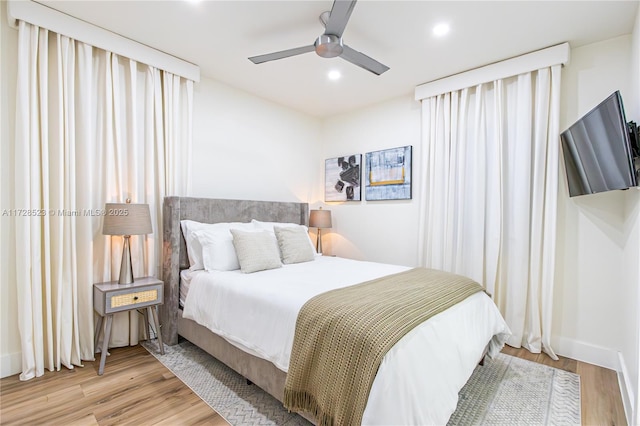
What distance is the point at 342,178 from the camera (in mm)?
4539

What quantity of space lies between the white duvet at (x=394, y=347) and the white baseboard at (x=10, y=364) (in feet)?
4.02

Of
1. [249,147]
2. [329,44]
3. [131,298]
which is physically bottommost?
[131,298]

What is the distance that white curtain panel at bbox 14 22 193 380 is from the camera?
229cm

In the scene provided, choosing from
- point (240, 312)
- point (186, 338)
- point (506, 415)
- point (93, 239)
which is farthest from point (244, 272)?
point (506, 415)

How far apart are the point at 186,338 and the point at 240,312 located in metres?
1.08

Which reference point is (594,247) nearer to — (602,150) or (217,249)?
(602,150)

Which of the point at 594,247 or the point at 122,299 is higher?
the point at 594,247

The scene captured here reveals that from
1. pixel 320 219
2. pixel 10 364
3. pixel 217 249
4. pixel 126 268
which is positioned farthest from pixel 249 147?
pixel 10 364

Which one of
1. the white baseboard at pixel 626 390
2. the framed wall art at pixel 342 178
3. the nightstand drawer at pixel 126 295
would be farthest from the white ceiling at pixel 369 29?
the white baseboard at pixel 626 390

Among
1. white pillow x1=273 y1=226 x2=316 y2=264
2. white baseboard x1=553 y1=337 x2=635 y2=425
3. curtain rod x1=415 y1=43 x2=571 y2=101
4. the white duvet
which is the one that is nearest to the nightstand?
the white duvet

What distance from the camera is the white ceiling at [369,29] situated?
2.25 meters

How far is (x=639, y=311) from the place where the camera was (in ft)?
5.82

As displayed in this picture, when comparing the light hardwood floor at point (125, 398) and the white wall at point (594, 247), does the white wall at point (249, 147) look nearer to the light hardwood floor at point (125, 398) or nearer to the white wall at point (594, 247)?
the light hardwood floor at point (125, 398)

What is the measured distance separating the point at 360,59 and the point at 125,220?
2.30 meters
